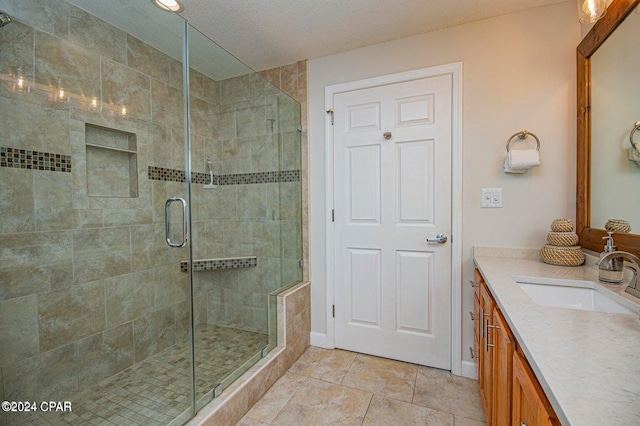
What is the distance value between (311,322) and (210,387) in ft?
3.25

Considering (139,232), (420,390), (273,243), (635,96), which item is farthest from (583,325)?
(139,232)

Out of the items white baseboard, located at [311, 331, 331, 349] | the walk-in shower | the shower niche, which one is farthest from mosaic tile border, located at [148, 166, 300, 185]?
white baseboard, located at [311, 331, 331, 349]

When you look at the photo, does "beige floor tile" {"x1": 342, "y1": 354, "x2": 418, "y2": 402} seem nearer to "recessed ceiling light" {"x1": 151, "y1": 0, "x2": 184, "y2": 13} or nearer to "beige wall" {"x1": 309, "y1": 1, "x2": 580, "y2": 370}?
"beige wall" {"x1": 309, "y1": 1, "x2": 580, "y2": 370}

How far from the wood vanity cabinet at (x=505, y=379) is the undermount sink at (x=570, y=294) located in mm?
217

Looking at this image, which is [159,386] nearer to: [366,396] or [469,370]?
[366,396]

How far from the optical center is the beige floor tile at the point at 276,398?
1.57 m

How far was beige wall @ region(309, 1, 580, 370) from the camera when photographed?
1690 mm

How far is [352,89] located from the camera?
7.13ft

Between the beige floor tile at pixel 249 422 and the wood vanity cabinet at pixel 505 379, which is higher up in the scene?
the wood vanity cabinet at pixel 505 379

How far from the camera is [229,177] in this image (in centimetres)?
259

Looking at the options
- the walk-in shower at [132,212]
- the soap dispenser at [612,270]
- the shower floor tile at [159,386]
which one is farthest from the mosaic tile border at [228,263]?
the soap dispenser at [612,270]

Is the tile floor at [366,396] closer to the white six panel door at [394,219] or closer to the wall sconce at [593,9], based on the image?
the white six panel door at [394,219]

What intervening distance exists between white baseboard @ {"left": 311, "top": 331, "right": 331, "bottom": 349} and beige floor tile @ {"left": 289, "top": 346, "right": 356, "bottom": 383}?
32 millimetres

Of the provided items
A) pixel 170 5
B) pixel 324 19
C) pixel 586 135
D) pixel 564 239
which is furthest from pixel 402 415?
pixel 170 5
